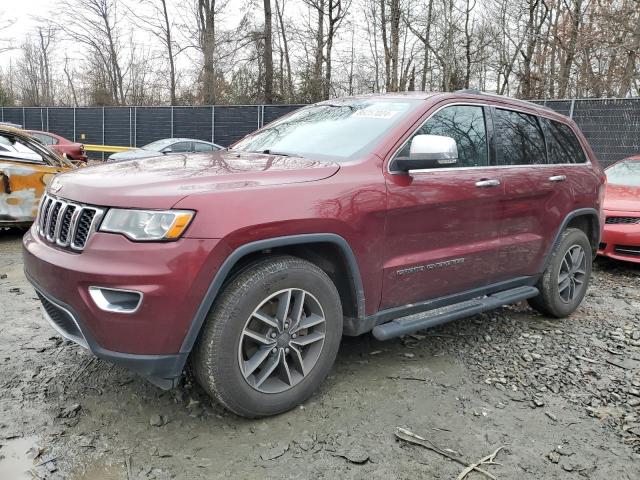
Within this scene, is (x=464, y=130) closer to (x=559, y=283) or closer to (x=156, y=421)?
(x=559, y=283)

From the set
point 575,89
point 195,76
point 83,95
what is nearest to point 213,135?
point 195,76

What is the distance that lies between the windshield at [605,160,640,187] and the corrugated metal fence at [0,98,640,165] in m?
4.50

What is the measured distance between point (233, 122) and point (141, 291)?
57.3 feet

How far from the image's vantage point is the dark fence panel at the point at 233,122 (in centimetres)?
1836

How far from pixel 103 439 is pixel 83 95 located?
39.6 meters

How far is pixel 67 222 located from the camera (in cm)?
249

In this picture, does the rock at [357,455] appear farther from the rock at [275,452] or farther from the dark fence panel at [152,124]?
the dark fence panel at [152,124]

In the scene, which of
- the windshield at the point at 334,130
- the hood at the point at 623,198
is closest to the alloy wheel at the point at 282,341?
the windshield at the point at 334,130

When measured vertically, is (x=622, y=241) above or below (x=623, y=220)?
below

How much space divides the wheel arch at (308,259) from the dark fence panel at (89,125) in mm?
23344

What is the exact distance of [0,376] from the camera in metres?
3.02

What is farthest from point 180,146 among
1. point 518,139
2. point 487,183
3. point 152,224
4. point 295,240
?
point 152,224

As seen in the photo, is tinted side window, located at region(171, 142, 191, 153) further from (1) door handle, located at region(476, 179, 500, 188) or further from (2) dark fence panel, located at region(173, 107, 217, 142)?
(1) door handle, located at region(476, 179, 500, 188)

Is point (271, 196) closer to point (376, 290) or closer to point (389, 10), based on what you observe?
point (376, 290)
